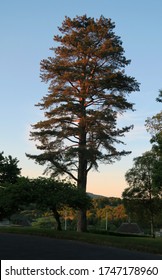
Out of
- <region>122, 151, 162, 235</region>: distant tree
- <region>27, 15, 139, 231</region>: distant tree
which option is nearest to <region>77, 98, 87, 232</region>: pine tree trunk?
<region>27, 15, 139, 231</region>: distant tree

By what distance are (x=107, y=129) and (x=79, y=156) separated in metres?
3.60

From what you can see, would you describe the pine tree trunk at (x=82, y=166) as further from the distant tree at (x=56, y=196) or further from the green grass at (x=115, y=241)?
the green grass at (x=115, y=241)

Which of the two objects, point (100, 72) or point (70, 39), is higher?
point (70, 39)

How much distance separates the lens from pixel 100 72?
36750 millimetres

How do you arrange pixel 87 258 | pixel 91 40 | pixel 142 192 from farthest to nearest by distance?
pixel 142 192
pixel 91 40
pixel 87 258

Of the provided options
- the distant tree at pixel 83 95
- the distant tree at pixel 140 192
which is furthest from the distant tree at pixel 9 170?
the distant tree at pixel 140 192

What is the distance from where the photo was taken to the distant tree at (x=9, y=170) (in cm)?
3712

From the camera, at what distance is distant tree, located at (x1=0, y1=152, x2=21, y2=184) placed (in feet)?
122

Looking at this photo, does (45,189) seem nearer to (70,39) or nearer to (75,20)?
(70,39)

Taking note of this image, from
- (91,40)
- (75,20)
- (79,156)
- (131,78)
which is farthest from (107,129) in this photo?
(75,20)

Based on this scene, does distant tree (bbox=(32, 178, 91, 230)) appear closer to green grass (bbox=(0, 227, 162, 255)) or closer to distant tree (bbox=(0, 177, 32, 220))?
distant tree (bbox=(0, 177, 32, 220))

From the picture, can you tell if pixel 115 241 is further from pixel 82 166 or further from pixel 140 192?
pixel 140 192

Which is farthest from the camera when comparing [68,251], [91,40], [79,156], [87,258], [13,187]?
[91,40]

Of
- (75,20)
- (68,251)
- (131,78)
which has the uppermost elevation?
(75,20)
